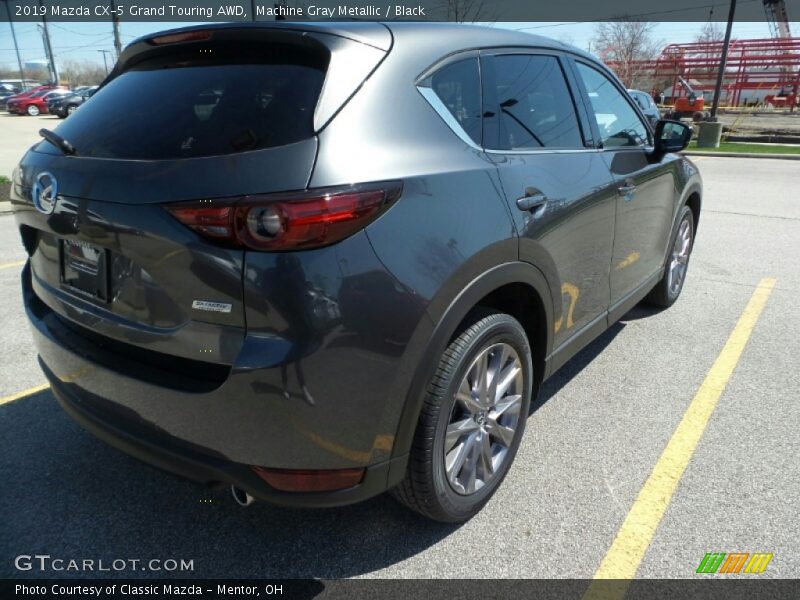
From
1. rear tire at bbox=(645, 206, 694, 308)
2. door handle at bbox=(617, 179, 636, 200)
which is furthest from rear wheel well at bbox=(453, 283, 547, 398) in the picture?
rear tire at bbox=(645, 206, 694, 308)

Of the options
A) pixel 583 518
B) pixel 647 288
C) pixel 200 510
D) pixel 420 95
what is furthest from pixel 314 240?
pixel 647 288

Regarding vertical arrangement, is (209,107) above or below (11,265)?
above

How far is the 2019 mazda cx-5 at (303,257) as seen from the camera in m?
1.75

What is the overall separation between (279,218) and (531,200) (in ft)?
3.77

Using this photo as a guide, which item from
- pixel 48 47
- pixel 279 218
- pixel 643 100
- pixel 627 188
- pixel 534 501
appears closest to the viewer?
pixel 279 218

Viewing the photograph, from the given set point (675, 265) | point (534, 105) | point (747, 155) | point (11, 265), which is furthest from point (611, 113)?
point (747, 155)

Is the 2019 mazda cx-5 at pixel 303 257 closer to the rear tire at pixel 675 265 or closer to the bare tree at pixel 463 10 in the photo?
the rear tire at pixel 675 265

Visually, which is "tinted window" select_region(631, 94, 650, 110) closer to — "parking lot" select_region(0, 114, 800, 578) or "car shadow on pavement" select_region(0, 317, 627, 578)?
"parking lot" select_region(0, 114, 800, 578)

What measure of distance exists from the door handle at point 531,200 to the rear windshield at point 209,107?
91 cm

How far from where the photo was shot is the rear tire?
462cm

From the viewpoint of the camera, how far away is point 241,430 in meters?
1.82

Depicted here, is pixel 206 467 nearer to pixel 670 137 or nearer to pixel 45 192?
pixel 45 192

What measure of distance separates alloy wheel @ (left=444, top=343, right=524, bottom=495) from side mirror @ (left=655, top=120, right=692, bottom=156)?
200cm

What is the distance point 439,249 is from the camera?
1.98 metres
